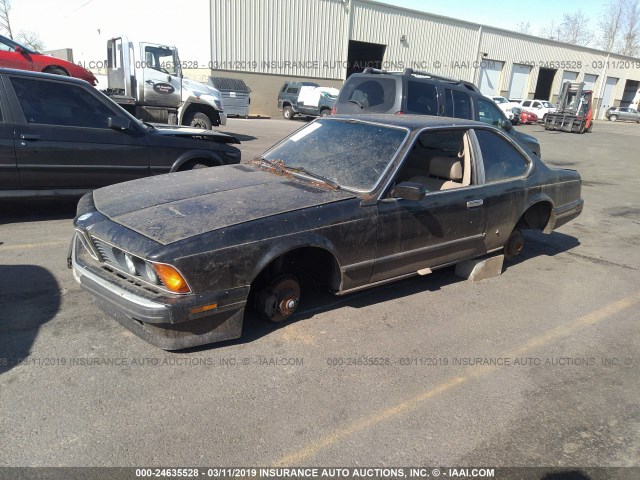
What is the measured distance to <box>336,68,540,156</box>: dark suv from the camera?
26.1 feet

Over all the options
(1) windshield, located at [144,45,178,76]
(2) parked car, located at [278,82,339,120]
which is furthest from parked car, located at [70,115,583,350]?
(2) parked car, located at [278,82,339,120]

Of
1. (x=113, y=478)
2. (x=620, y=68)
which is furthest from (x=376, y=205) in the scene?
(x=620, y=68)

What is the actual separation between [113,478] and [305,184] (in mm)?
2361

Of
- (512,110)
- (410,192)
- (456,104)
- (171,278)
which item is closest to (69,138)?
(171,278)

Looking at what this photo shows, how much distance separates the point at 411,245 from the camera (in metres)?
3.95

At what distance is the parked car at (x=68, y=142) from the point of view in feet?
17.1

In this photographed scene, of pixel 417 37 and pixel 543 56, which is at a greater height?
pixel 417 37

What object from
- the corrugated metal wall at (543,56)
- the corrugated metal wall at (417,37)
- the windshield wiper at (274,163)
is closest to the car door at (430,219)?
the windshield wiper at (274,163)

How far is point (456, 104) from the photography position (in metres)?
8.50

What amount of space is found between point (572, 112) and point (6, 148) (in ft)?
102

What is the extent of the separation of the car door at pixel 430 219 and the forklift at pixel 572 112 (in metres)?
28.5

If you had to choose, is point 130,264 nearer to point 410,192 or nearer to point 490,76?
point 410,192

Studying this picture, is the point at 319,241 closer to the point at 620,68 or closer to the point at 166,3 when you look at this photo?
the point at 166,3

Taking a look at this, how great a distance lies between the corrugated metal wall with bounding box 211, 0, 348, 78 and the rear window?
61.2ft
